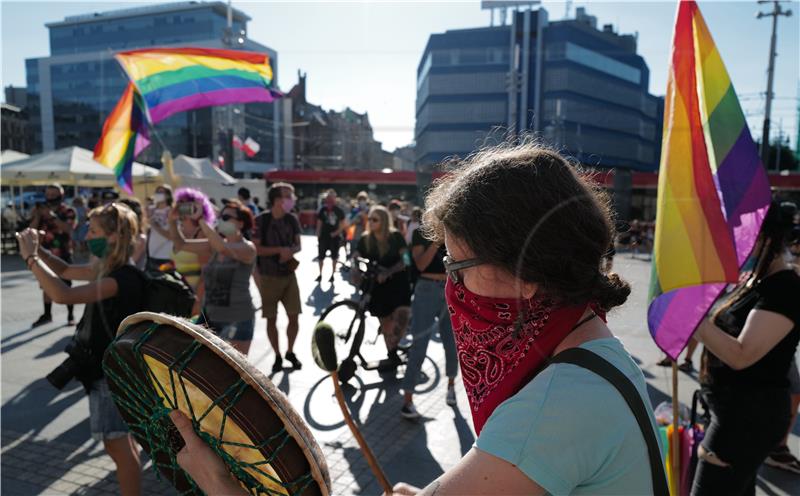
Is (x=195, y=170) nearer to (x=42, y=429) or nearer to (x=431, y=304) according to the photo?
(x=42, y=429)

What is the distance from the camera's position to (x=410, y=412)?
4.89 meters

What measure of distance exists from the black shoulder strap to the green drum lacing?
1.86 feet

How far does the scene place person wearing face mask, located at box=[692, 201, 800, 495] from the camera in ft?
7.66

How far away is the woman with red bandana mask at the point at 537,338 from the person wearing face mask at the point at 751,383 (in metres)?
1.45

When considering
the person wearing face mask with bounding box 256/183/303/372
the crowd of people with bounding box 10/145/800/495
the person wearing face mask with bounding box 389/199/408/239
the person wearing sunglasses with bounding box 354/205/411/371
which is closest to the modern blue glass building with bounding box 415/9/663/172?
the person wearing face mask with bounding box 389/199/408/239

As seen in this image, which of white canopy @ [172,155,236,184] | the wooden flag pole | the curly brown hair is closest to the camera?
the curly brown hair

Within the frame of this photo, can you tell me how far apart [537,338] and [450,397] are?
438cm

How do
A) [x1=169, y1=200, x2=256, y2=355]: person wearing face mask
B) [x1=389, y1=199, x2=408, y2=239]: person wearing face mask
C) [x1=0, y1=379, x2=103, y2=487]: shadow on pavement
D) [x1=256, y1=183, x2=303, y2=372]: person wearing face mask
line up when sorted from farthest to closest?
[x1=389, y1=199, x2=408, y2=239]: person wearing face mask → [x1=256, y1=183, x2=303, y2=372]: person wearing face mask → [x1=169, y1=200, x2=256, y2=355]: person wearing face mask → [x1=0, y1=379, x2=103, y2=487]: shadow on pavement

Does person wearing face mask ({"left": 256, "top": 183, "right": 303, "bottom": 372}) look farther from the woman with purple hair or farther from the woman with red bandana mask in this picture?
the woman with red bandana mask

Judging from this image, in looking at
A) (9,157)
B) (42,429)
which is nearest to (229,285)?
(42,429)

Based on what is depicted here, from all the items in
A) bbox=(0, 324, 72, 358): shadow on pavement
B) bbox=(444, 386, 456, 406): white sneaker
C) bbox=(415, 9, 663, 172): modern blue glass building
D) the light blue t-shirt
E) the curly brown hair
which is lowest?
bbox=(0, 324, 72, 358): shadow on pavement

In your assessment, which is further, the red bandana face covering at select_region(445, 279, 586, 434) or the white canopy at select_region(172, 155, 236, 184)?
the white canopy at select_region(172, 155, 236, 184)

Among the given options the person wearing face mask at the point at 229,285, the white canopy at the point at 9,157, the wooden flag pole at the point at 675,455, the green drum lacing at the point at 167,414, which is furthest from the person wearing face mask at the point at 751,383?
the white canopy at the point at 9,157

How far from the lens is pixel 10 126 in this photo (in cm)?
8056
